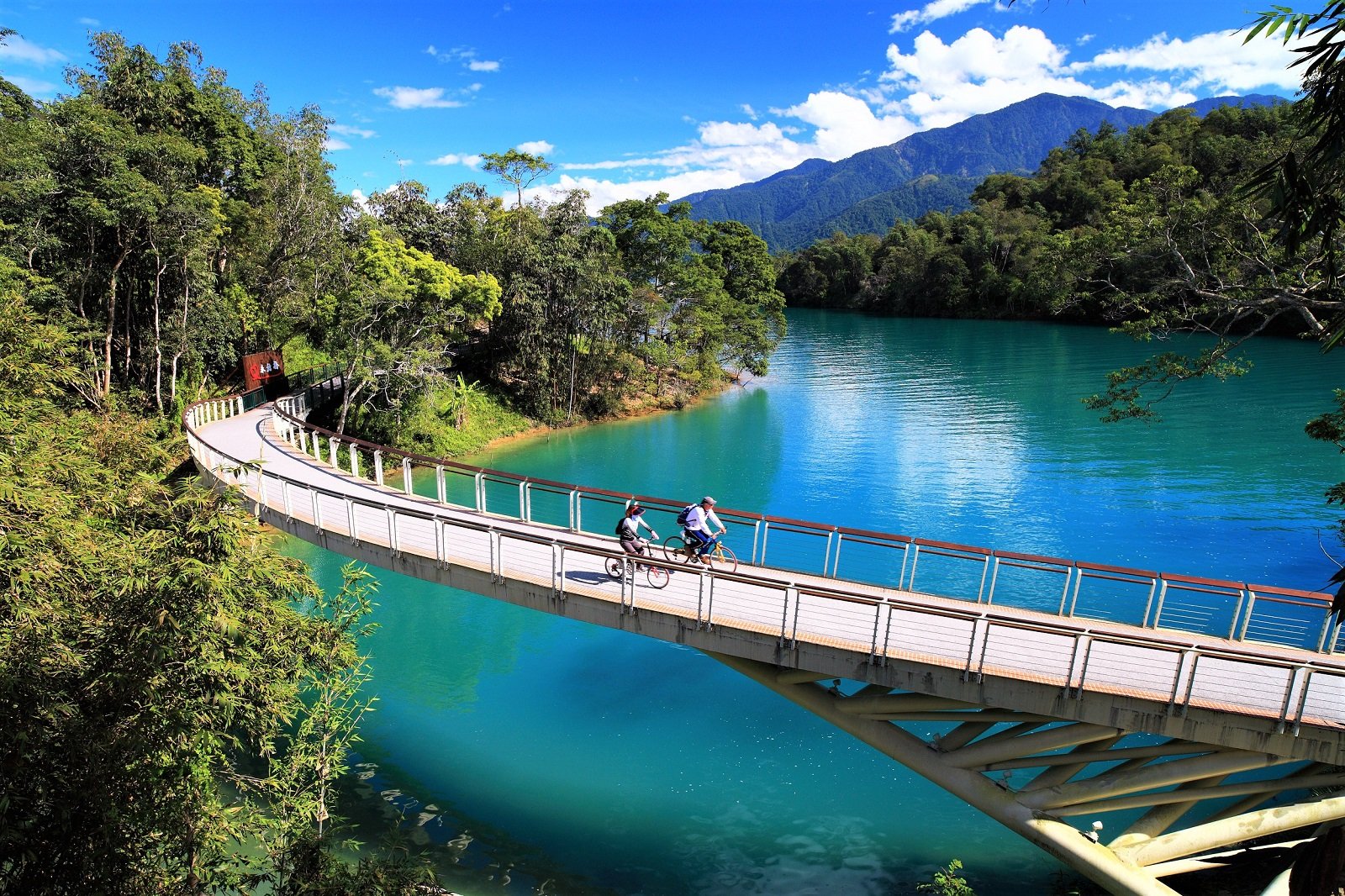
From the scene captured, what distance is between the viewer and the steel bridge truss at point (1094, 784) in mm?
8484

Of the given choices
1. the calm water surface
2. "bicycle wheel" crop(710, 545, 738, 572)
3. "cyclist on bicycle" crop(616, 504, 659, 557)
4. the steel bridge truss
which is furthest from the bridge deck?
the calm water surface

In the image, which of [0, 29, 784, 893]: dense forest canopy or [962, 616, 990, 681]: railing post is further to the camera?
[962, 616, 990, 681]: railing post

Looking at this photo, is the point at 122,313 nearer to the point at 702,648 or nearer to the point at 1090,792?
the point at 702,648

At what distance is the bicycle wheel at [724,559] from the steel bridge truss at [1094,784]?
6.98 ft

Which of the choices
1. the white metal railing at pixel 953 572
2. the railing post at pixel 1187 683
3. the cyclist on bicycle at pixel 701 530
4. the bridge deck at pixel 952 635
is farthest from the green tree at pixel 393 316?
the railing post at pixel 1187 683

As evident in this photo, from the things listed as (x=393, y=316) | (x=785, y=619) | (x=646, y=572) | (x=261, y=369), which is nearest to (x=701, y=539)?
(x=646, y=572)

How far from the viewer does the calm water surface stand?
36.2 feet

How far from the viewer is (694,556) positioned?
1134 cm

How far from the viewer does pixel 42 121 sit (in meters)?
21.1

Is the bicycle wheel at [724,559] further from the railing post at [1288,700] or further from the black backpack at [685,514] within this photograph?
the railing post at [1288,700]

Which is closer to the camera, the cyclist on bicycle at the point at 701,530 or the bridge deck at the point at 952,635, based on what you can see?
the bridge deck at the point at 952,635

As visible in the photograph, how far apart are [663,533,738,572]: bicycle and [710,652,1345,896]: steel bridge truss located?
7.23ft

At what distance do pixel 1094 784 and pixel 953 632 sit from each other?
7.31ft

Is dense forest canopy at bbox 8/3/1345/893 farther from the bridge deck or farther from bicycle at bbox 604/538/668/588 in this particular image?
bicycle at bbox 604/538/668/588
